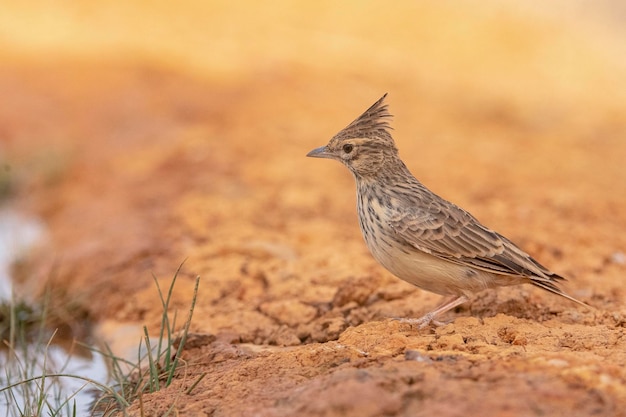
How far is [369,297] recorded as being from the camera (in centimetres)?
609

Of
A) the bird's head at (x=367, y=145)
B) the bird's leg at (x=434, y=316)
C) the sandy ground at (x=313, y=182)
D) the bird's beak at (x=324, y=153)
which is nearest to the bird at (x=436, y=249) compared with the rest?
the bird's leg at (x=434, y=316)

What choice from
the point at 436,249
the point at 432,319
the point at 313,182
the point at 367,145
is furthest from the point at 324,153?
the point at 313,182

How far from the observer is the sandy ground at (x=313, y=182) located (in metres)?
4.21

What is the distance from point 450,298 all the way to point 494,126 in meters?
6.97

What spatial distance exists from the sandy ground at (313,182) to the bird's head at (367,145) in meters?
1.00

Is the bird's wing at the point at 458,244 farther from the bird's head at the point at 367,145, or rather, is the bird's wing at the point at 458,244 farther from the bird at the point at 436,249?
the bird's head at the point at 367,145

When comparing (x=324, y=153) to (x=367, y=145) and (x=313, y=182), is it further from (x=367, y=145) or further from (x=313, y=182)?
(x=313, y=182)

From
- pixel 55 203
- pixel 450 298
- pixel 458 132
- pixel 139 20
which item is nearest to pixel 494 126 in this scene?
pixel 458 132

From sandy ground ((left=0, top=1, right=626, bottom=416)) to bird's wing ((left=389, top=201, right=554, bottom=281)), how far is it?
333 millimetres

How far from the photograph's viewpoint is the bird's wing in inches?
200

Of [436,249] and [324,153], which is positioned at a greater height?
[324,153]

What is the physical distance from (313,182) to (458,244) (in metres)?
4.13

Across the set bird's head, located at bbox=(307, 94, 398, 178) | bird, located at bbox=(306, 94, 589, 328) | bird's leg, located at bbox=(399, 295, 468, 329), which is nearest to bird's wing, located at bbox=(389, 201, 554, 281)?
bird, located at bbox=(306, 94, 589, 328)

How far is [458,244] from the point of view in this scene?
16.8ft
